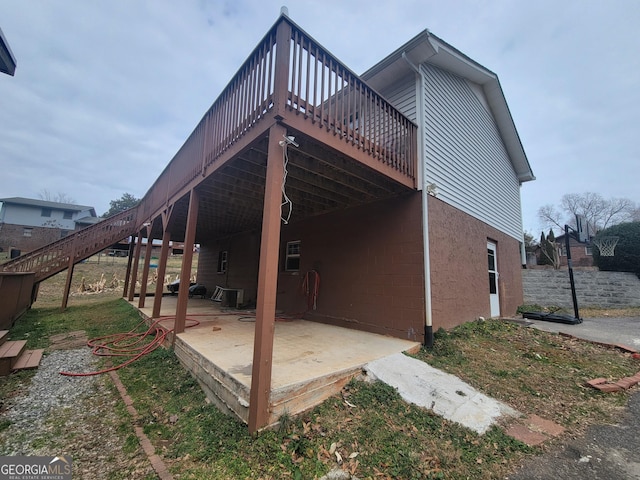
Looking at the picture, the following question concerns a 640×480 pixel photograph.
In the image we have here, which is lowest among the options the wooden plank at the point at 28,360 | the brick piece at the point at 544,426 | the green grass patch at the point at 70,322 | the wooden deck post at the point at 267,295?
the green grass patch at the point at 70,322

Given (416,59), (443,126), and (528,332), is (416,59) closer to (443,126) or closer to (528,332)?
(443,126)

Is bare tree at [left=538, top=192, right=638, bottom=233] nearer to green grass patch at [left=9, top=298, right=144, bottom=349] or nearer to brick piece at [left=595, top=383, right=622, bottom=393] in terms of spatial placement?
brick piece at [left=595, top=383, right=622, bottom=393]

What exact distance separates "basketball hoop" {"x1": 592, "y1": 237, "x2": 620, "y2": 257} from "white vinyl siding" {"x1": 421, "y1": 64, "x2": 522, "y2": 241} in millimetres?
4551

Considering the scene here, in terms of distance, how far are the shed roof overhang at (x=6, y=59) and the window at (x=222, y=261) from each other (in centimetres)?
843

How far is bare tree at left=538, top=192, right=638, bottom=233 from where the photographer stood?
32450mm

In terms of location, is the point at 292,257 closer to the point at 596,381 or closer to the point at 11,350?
the point at 11,350

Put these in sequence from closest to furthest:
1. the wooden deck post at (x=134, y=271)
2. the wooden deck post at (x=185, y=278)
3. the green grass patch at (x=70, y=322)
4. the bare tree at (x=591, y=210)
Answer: the wooden deck post at (x=185, y=278) → the green grass patch at (x=70, y=322) → the wooden deck post at (x=134, y=271) → the bare tree at (x=591, y=210)

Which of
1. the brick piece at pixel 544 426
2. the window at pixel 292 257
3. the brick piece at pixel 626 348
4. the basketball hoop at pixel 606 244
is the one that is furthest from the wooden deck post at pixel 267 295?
the basketball hoop at pixel 606 244

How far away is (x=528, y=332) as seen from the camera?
5.50m

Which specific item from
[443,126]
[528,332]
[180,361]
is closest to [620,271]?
[528,332]

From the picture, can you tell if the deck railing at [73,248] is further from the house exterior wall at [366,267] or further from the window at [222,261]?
the house exterior wall at [366,267]

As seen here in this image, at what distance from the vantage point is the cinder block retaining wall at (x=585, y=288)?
30.9 ft

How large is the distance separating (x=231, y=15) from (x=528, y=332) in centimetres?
1207

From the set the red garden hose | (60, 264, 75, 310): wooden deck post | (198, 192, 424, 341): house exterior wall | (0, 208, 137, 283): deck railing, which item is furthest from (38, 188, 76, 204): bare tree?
(198, 192, 424, 341): house exterior wall
